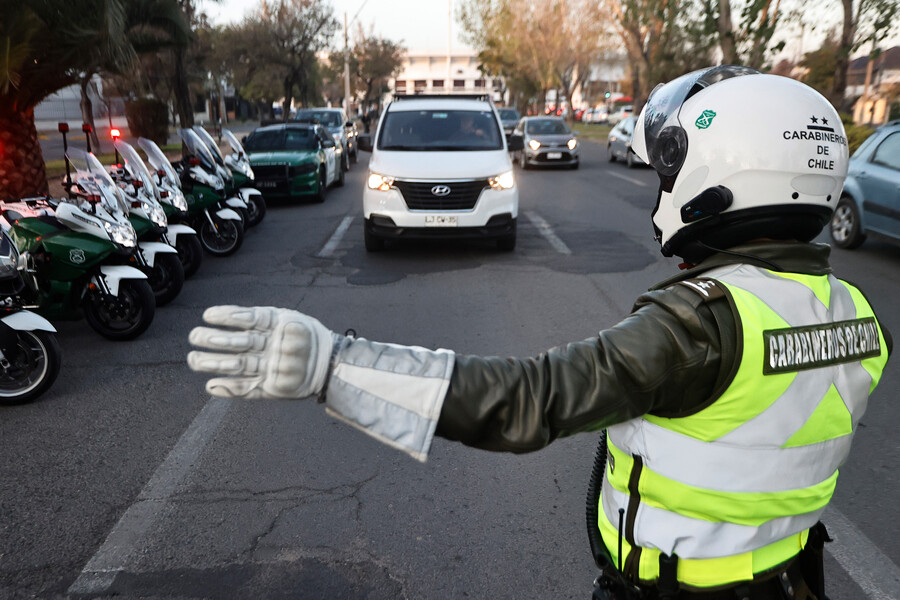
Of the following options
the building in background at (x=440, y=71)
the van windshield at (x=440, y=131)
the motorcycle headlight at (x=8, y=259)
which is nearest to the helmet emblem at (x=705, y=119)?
the motorcycle headlight at (x=8, y=259)

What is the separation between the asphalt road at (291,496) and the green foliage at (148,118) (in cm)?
2201

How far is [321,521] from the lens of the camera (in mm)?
3408

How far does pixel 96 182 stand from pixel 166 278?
1126mm

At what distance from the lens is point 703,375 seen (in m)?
1.27

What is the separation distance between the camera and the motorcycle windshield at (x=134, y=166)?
7.73 meters

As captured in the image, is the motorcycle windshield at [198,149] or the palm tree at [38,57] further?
the motorcycle windshield at [198,149]

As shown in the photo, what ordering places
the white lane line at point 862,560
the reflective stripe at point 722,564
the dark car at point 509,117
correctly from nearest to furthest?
1. the reflective stripe at point 722,564
2. the white lane line at point 862,560
3. the dark car at point 509,117

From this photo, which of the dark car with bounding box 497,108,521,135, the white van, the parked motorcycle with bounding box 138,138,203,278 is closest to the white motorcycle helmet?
the parked motorcycle with bounding box 138,138,203,278

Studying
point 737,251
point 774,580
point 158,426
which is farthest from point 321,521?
point 737,251

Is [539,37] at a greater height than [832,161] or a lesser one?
greater

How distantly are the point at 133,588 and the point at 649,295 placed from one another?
8.15ft

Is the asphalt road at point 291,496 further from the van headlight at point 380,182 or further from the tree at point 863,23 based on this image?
the tree at point 863,23

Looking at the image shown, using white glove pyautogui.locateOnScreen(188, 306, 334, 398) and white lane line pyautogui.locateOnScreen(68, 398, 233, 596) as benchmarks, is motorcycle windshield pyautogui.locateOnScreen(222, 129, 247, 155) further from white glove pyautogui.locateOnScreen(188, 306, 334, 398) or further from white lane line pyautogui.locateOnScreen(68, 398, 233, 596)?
white glove pyautogui.locateOnScreen(188, 306, 334, 398)

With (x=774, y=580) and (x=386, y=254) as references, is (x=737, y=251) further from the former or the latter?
(x=386, y=254)
